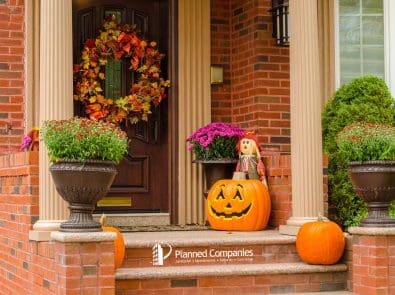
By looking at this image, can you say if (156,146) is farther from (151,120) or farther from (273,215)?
(273,215)

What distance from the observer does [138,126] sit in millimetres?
8734

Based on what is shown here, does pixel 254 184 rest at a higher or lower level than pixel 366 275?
higher

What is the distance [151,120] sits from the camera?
879cm

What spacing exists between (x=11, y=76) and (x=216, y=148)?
87.9 inches

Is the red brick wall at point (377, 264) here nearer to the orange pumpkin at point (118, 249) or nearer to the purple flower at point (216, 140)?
the orange pumpkin at point (118, 249)

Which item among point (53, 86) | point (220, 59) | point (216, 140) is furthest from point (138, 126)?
point (53, 86)

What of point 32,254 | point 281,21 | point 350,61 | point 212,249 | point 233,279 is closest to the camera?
point 233,279

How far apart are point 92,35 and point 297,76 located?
254 centimetres

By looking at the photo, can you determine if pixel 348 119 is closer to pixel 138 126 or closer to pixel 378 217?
pixel 378 217

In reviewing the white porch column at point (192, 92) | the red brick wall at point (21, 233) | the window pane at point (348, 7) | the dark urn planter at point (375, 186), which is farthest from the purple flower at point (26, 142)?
the window pane at point (348, 7)

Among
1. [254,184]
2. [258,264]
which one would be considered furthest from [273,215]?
[258,264]

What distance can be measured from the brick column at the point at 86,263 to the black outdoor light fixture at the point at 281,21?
365 centimetres

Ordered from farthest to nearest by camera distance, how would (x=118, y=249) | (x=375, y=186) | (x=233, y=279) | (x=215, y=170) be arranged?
(x=215, y=170) < (x=233, y=279) < (x=375, y=186) < (x=118, y=249)

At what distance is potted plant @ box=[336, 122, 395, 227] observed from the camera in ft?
21.0
